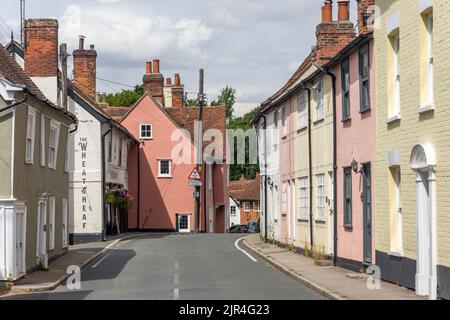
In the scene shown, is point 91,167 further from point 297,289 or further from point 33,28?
point 297,289

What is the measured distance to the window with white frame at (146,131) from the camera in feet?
190

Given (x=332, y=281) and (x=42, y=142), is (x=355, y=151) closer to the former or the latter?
(x=332, y=281)

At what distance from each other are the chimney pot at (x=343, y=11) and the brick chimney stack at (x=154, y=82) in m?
30.7

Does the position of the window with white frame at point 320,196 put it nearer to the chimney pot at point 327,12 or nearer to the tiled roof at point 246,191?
the chimney pot at point 327,12

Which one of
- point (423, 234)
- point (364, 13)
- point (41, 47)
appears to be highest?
point (41, 47)

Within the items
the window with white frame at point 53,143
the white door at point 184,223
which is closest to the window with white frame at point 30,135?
the window with white frame at point 53,143

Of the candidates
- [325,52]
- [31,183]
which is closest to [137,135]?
[325,52]

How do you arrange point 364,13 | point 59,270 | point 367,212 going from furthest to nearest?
1. point 59,270
2. point 364,13
3. point 367,212

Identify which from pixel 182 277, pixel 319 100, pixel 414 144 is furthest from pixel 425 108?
pixel 319 100

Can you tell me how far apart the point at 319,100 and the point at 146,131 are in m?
31.0

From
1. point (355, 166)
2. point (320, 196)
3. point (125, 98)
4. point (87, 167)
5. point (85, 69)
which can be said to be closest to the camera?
point (355, 166)

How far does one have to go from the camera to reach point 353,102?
23.5 metres

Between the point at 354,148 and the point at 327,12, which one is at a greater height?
the point at 327,12

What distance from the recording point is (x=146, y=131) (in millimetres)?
58125
